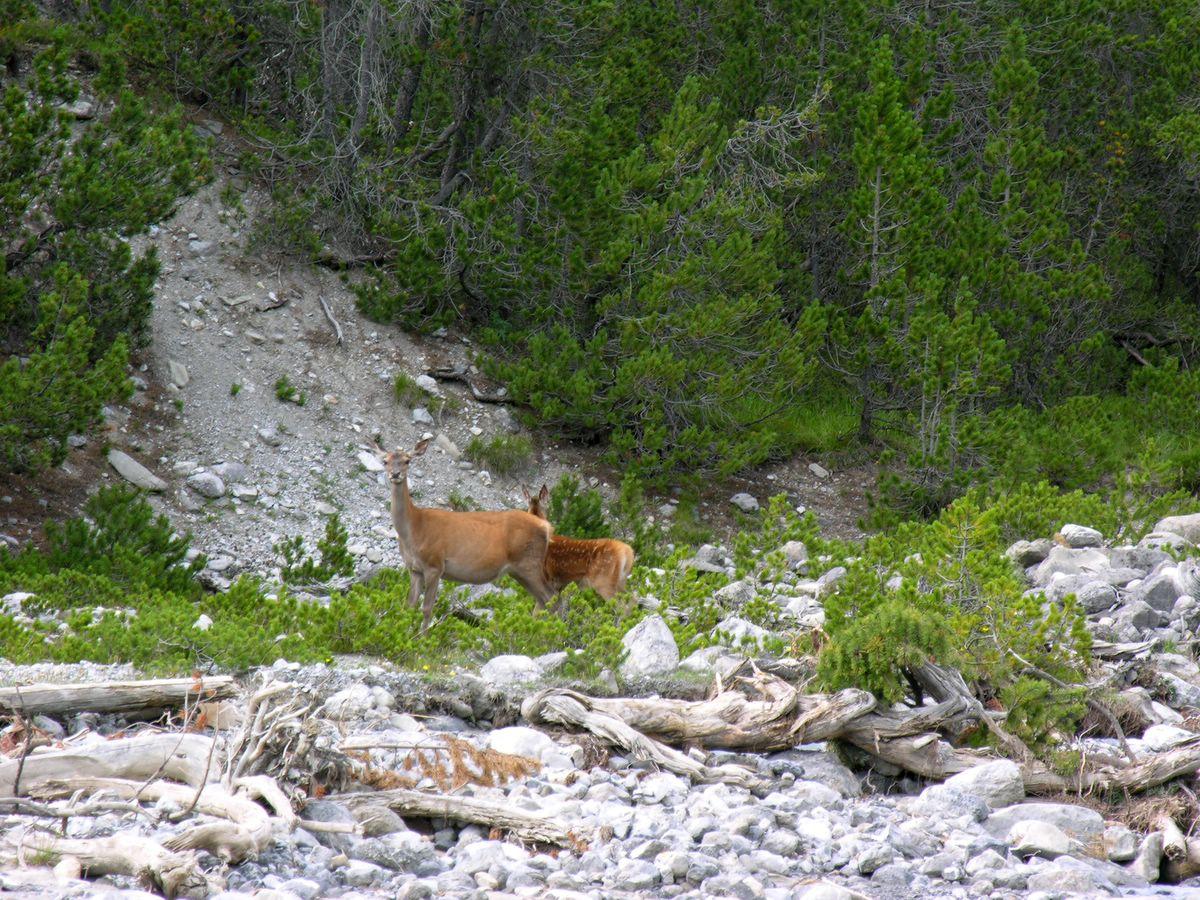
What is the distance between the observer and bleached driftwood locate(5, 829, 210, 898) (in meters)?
5.28

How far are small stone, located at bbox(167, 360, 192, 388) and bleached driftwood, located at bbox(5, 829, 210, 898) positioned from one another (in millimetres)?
12433

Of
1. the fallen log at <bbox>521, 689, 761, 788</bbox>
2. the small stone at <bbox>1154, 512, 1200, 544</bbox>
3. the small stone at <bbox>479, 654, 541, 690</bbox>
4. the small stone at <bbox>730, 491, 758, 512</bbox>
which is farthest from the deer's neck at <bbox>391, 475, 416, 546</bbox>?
the small stone at <bbox>1154, 512, 1200, 544</bbox>

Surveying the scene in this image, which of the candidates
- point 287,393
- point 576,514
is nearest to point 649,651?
point 576,514

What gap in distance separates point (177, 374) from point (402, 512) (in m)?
6.67

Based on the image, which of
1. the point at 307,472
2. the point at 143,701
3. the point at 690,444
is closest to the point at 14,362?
the point at 307,472

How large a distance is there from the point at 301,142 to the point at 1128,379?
1421 centimetres

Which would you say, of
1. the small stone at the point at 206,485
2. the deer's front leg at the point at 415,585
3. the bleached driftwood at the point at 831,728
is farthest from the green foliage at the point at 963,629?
the small stone at the point at 206,485

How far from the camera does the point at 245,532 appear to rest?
15.6 metres

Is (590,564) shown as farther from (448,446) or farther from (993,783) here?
(448,446)

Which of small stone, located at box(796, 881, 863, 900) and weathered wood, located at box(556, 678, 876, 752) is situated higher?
small stone, located at box(796, 881, 863, 900)

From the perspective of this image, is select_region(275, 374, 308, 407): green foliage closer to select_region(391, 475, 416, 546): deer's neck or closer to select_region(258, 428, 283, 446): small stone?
select_region(258, 428, 283, 446): small stone

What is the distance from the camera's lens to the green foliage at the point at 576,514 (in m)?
16.5

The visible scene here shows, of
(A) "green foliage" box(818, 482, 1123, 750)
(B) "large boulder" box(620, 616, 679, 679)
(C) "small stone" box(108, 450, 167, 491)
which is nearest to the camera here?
(A) "green foliage" box(818, 482, 1123, 750)

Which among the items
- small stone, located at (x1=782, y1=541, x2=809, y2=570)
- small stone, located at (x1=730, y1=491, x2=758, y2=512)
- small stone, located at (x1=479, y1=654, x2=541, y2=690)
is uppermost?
small stone, located at (x1=479, y1=654, x2=541, y2=690)
